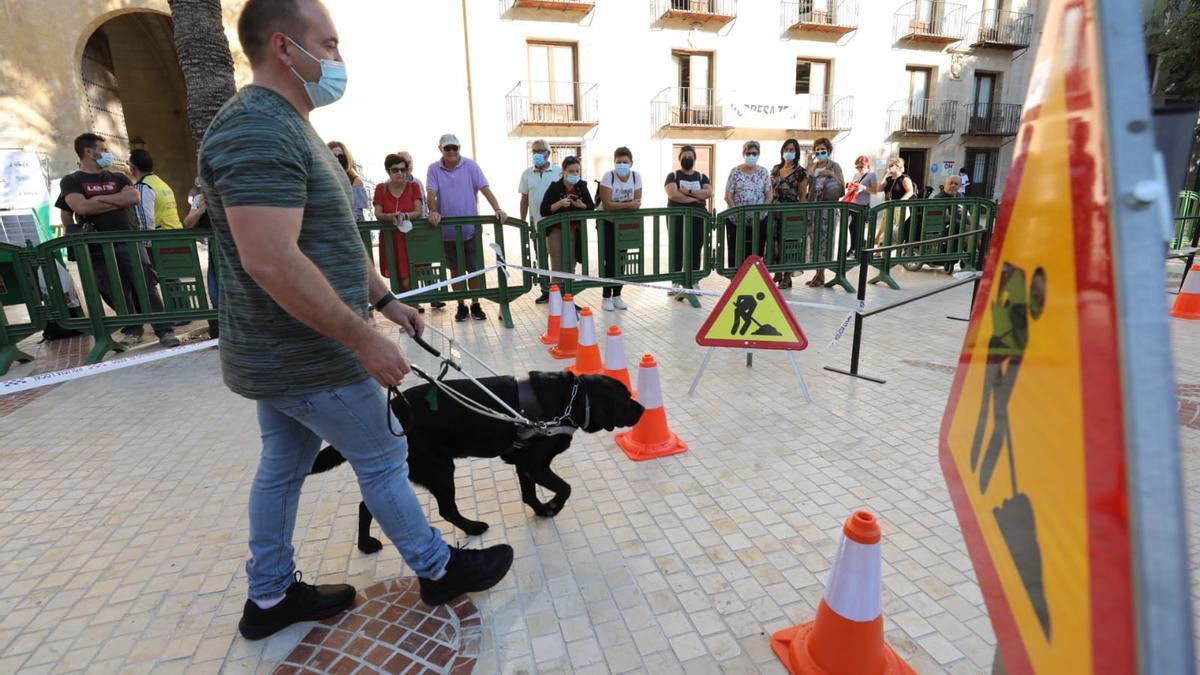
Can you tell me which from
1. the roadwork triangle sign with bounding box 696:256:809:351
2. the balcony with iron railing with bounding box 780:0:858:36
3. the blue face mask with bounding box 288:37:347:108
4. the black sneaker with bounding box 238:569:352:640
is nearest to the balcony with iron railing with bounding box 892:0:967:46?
the balcony with iron railing with bounding box 780:0:858:36

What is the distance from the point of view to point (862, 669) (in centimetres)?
187

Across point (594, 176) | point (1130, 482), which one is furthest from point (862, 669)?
point (594, 176)

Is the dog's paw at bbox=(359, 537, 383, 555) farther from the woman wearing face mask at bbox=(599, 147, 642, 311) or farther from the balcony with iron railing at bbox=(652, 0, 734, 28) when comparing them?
the balcony with iron railing at bbox=(652, 0, 734, 28)

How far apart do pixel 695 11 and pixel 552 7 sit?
477cm

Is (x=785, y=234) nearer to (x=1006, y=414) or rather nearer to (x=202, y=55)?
(x=202, y=55)

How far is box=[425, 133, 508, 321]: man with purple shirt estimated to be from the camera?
693cm

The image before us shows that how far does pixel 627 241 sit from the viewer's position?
7402 mm

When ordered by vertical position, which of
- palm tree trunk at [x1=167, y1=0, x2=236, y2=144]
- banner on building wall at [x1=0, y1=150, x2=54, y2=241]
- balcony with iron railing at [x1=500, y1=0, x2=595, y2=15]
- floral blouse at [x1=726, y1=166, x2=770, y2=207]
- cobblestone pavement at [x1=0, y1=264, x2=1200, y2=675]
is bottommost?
cobblestone pavement at [x1=0, y1=264, x2=1200, y2=675]

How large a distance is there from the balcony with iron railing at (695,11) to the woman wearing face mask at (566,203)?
1401cm

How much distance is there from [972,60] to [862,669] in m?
27.8

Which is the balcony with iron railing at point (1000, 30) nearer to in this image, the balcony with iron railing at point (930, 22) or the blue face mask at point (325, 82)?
the balcony with iron railing at point (930, 22)

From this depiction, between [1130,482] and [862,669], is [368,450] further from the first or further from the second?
[1130,482]

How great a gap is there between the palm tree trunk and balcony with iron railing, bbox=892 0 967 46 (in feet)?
74.6

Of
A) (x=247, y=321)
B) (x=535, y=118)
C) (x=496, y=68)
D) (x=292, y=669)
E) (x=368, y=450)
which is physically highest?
(x=496, y=68)
